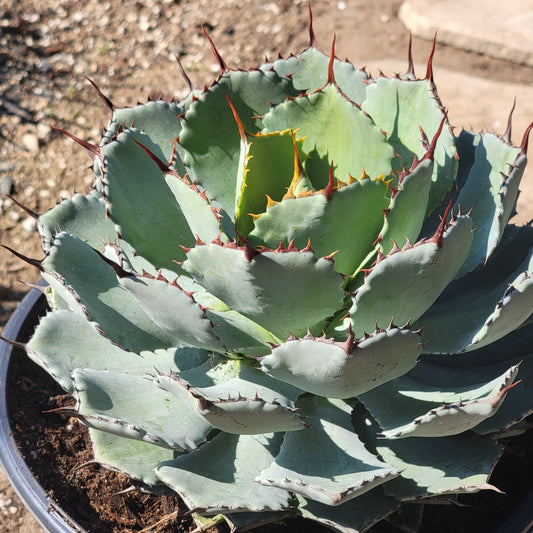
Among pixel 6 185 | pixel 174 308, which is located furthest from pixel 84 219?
pixel 6 185

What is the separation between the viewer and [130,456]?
1311 millimetres

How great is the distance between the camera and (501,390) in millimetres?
1034

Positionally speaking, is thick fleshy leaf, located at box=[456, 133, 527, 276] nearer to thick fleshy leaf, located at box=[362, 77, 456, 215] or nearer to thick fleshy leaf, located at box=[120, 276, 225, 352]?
thick fleshy leaf, located at box=[362, 77, 456, 215]

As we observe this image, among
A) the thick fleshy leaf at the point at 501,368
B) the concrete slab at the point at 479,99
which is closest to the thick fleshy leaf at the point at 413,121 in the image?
the thick fleshy leaf at the point at 501,368

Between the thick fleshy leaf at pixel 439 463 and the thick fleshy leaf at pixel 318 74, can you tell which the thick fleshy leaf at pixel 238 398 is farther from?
the thick fleshy leaf at pixel 318 74

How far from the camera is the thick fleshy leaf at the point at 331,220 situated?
108cm

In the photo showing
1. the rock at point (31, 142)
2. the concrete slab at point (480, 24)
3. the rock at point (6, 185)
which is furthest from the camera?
the concrete slab at point (480, 24)

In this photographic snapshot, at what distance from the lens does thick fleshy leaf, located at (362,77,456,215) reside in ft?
4.27

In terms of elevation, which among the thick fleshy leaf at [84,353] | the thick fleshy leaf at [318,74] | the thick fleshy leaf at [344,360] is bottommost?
the thick fleshy leaf at [84,353]

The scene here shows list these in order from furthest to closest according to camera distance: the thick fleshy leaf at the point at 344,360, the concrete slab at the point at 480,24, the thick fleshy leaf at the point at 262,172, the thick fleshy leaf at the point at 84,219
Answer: the concrete slab at the point at 480,24 < the thick fleshy leaf at the point at 84,219 < the thick fleshy leaf at the point at 262,172 < the thick fleshy leaf at the point at 344,360

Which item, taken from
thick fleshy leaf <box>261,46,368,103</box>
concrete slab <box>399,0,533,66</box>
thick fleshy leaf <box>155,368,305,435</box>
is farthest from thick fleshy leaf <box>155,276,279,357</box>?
concrete slab <box>399,0,533,66</box>

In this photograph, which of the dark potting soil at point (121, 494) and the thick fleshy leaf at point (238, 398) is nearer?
the thick fleshy leaf at point (238, 398)

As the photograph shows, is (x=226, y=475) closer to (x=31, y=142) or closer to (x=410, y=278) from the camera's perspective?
(x=410, y=278)

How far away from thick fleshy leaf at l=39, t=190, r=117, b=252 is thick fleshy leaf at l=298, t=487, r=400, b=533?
0.70 metres
